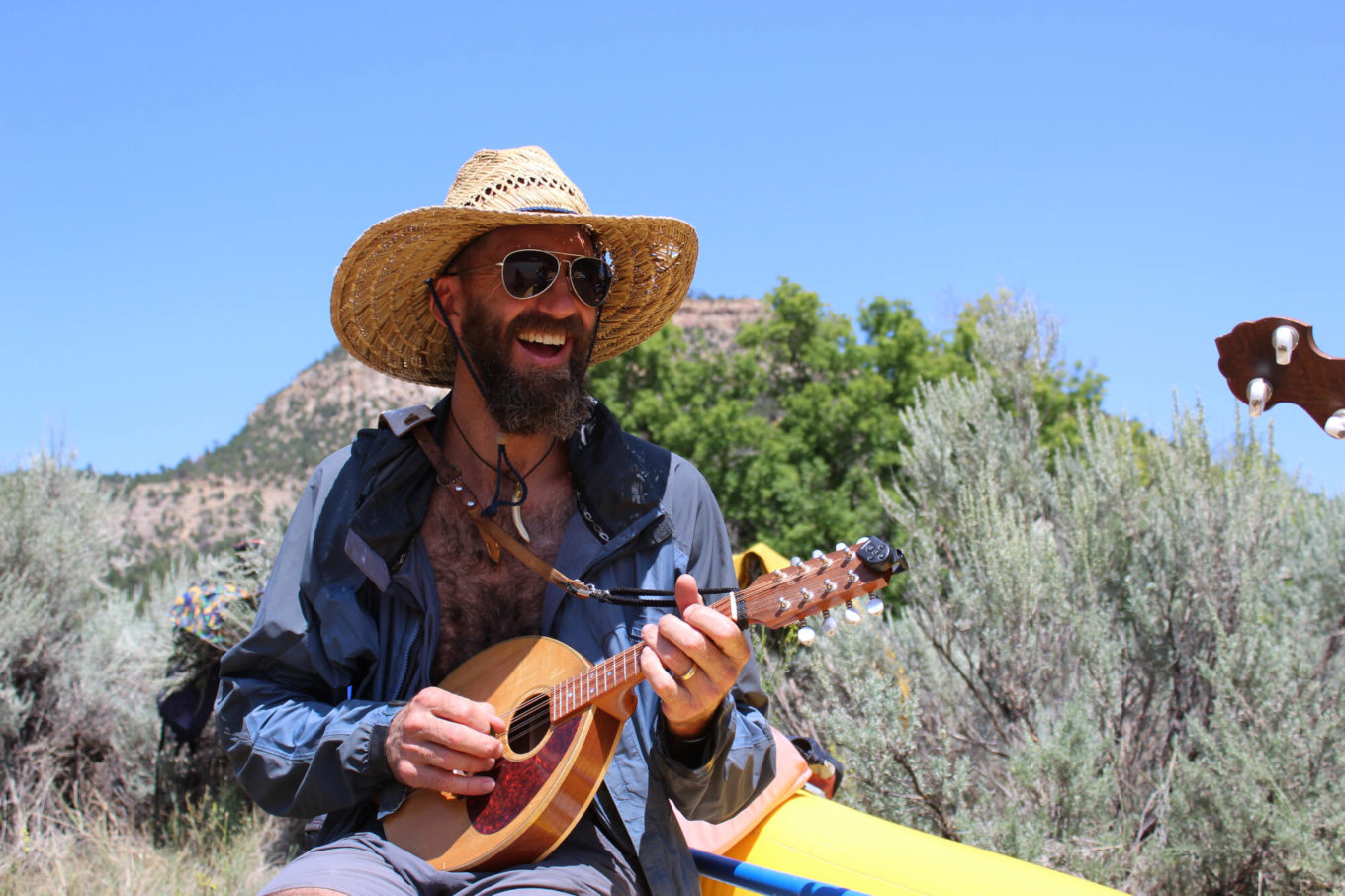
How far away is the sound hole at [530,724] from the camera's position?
2.17m

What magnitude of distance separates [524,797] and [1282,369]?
1.75 m

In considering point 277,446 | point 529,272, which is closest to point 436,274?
point 529,272

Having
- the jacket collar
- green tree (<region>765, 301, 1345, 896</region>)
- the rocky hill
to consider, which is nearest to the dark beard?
the jacket collar

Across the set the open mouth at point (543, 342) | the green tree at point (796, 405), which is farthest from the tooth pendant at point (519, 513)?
the green tree at point (796, 405)

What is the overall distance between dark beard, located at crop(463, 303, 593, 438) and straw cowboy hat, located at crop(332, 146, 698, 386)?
28cm

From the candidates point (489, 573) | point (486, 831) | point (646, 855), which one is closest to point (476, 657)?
point (489, 573)

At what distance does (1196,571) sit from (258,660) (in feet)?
13.1

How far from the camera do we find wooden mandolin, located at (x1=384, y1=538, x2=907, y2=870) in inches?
73.9

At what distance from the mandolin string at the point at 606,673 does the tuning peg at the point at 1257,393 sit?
0.85m

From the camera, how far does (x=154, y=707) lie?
6.78 meters

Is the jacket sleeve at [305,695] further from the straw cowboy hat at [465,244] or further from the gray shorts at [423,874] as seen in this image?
the straw cowboy hat at [465,244]

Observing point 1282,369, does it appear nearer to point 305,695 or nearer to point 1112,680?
point 305,695

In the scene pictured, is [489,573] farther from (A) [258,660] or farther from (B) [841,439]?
(B) [841,439]

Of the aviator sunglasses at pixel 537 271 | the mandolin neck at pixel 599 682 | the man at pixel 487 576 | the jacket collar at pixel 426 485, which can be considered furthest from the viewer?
the aviator sunglasses at pixel 537 271
